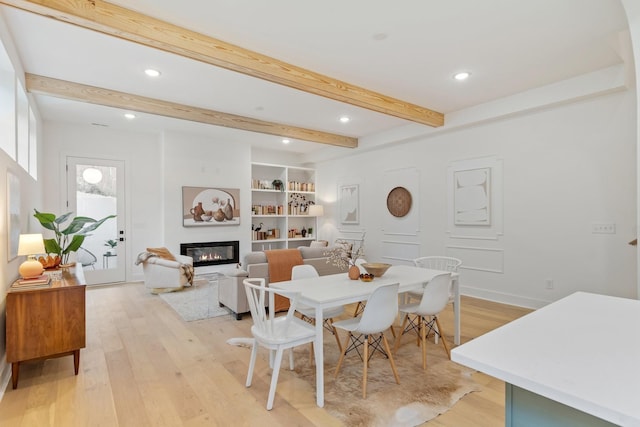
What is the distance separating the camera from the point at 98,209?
20.0 feet

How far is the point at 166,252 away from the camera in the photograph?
5898 millimetres

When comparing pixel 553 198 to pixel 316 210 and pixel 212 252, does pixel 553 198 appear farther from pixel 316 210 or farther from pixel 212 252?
pixel 212 252

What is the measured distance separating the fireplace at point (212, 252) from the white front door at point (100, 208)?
3.86 ft

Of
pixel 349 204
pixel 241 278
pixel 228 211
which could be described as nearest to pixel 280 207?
pixel 228 211

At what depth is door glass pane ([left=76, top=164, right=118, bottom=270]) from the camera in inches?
235

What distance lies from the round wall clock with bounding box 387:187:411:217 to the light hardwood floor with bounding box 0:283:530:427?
2.68 metres

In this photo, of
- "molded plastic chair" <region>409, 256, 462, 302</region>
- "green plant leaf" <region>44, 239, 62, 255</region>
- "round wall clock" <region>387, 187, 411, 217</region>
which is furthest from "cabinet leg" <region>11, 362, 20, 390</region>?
"round wall clock" <region>387, 187, 411, 217</region>

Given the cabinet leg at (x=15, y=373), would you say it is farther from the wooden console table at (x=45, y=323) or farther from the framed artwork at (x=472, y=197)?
the framed artwork at (x=472, y=197)

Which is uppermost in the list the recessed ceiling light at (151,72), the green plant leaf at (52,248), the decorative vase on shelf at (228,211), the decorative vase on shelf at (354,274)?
the recessed ceiling light at (151,72)

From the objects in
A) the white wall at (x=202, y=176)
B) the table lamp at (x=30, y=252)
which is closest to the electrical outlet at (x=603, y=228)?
the table lamp at (x=30, y=252)

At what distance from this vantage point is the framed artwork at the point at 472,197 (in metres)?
4.92

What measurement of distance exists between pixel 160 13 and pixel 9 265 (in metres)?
2.46

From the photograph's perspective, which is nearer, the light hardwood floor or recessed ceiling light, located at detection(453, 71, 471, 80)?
the light hardwood floor

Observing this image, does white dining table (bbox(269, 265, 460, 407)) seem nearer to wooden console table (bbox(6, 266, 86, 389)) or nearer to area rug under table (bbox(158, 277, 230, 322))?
wooden console table (bbox(6, 266, 86, 389))
